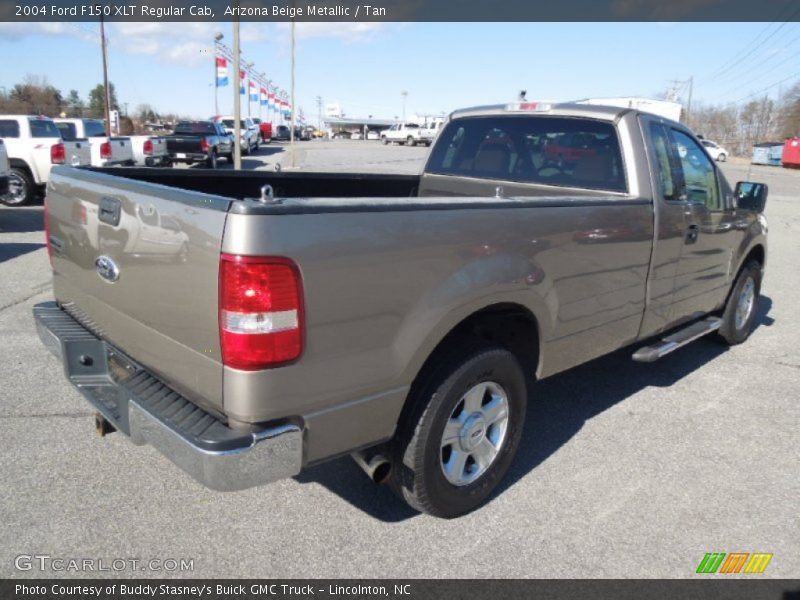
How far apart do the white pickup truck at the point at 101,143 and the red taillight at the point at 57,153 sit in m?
0.61

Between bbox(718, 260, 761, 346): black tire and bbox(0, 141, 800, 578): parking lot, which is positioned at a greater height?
bbox(718, 260, 761, 346): black tire

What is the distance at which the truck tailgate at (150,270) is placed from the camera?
225cm

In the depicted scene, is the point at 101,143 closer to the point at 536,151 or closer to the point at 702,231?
the point at 536,151

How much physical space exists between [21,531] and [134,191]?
1.60 meters

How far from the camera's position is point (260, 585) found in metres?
2.57

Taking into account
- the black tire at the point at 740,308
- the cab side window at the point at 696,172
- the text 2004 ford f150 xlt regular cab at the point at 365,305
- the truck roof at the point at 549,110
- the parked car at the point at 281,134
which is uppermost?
the parked car at the point at 281,134

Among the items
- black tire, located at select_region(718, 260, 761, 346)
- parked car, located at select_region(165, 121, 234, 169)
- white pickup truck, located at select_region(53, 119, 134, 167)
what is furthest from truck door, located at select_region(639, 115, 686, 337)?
parked car, located at select_region(165, 121, 234, 169)

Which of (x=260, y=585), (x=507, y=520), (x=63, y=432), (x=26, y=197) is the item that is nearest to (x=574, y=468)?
(x=507, y=520)

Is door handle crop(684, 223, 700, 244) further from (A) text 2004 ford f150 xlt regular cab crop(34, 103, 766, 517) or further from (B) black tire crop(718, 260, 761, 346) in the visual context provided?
(B) black tire crop(718, 260, 761, 346)

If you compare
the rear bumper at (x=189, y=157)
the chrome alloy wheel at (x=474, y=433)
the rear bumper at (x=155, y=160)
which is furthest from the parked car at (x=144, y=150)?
the chrome alloy wheel at (x=474, y=433)

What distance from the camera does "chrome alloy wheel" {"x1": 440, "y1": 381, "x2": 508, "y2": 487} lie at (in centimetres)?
299

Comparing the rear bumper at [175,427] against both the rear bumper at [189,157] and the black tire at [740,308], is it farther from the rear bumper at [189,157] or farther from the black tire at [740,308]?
the rear bumper at [189,157]

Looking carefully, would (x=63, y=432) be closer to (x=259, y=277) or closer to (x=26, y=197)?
(x=259, y=277)

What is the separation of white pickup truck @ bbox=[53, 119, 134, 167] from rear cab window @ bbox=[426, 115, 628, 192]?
9758 mm
